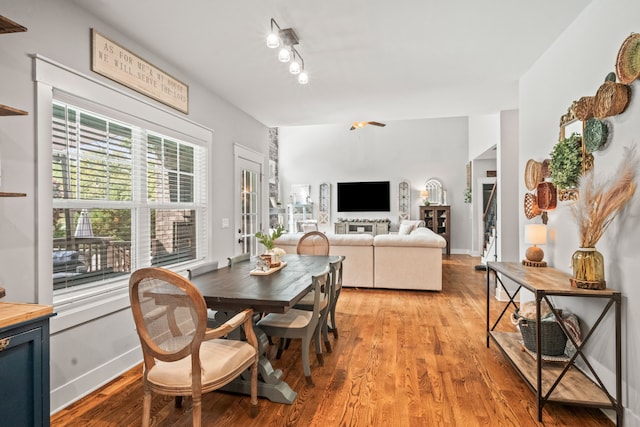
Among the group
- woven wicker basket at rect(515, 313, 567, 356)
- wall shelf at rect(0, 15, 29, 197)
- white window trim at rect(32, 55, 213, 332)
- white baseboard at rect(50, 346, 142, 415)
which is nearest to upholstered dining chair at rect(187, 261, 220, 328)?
white window trim at rect(32, 55, 213, 332)

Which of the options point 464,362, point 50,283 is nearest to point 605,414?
point 464,362

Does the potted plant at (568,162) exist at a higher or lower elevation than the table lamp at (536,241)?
higher

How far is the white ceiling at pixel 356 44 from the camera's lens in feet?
7.50

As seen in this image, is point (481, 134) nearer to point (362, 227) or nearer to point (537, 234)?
point (362, 227)

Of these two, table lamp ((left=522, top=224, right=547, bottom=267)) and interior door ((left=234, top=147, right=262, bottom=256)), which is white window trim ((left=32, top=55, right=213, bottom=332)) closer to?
interior door ((left=234, top=147, right=262, bottom=256))

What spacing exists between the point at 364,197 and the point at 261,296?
8253mm

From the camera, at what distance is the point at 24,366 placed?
1433 mm

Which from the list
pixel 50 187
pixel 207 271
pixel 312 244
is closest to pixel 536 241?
pixel 312 244

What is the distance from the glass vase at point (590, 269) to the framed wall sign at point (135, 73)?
339cm

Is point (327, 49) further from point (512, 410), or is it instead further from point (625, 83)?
point (512, 410)

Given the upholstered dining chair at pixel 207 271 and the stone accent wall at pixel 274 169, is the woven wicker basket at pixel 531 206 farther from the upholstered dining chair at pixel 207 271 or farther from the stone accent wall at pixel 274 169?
the stone accent wall at pixel 274 169

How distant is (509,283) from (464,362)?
2250mm

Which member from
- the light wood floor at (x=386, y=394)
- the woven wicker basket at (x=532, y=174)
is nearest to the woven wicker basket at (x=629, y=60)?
the woven wicker basket at (x=532, y=174)

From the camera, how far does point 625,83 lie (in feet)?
6.22
